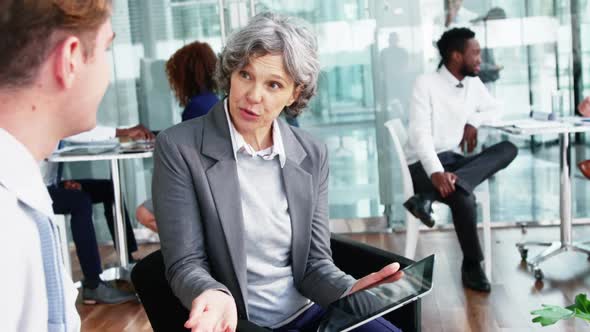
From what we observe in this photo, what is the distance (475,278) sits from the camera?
13.0 ft

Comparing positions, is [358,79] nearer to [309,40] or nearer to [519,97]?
[519,97]

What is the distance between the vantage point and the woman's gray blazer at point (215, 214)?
185cm

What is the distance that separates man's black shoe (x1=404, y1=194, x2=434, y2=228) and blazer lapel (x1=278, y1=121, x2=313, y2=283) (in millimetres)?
2116

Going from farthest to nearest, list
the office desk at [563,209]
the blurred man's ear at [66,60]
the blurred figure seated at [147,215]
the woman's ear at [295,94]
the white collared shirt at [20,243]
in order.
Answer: the office desk at [563,209] < the blurred figure seated at [147,215] < the woman's ear at [295,94] < the blurred man's ear at [66,60] < the white collared shirt at [20,243]

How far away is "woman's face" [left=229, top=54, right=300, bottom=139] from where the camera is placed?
6.55 ft

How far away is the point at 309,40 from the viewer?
2.03 meters

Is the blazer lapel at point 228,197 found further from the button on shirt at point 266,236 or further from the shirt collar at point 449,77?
the shirt collar at point 449,77

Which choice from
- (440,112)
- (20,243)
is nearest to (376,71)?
(440,112)

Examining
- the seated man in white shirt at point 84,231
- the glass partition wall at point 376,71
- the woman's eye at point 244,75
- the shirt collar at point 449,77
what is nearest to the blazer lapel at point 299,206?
the woman's eye at point 244,75

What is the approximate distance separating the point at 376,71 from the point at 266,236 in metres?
3.58

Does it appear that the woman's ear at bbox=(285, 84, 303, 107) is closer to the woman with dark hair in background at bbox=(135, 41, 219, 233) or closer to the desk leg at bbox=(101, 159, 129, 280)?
the woman with dark hair in background at bbox=(135, 41, 219, 233)

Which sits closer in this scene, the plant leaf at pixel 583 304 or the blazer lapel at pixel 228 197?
the plant leaf at pixel 583 304

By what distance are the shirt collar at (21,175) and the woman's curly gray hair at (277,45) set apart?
1182 millimetres

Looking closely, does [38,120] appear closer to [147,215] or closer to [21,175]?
[21,175]
